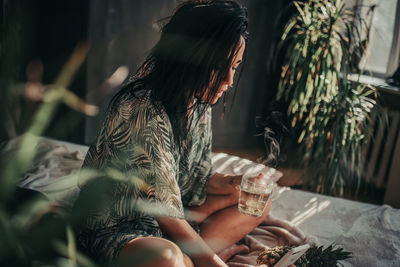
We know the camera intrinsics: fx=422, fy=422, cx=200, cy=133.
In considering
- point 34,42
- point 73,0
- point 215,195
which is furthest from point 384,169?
point 34,42

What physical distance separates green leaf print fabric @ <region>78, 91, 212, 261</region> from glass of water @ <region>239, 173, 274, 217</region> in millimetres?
229

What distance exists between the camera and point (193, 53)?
3.68 feet

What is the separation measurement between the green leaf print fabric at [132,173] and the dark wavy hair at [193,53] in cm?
5

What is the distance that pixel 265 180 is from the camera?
4.28 feet

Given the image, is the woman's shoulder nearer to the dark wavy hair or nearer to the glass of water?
the dark wavy hair

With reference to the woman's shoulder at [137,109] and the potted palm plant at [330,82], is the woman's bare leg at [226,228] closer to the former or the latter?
the woman's shoulder at [137,109]

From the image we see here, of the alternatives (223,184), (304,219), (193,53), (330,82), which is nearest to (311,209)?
(304,219)

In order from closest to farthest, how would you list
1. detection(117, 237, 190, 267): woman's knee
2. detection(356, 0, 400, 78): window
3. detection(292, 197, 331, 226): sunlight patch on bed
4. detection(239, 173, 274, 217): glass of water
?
1. detection(117, 237, 190, 267): woman's knee
2. detection(239, 173, 274, 217): glass of water
3. detection(292, 197, 331, 226): sunlight patch on bed
4. detection(356, 0, 400, 78): window

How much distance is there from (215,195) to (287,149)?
5.72ft

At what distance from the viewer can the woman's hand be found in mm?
1510

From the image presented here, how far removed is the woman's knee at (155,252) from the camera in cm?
96

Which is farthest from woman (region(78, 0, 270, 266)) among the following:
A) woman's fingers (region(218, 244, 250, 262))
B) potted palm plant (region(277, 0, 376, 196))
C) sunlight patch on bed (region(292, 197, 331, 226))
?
potted palm plant (region(277, 0, 376, 196))

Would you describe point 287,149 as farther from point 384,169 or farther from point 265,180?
point 265,180

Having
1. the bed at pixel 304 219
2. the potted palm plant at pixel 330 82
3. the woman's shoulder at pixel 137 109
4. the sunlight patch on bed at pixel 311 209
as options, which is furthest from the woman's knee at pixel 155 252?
the potted palm plant at pixel 330 82
